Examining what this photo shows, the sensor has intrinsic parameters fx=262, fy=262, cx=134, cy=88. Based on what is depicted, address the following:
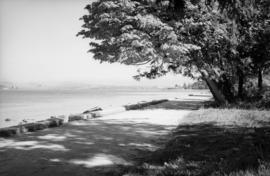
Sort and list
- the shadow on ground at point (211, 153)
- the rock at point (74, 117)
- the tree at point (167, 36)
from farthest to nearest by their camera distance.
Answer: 1. the tree at point (167, 36)
2. the rock at point (74, 117)
3. the shadow on ground at point (211, 153)

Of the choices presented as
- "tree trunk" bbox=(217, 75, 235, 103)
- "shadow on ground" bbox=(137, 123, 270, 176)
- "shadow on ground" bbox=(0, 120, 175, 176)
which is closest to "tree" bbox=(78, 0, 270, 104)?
"tree trunk" bbox=(217, 75, 235, 103)

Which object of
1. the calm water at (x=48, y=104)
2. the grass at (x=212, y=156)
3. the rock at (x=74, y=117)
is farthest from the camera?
the calm water at (x=48, y=104)

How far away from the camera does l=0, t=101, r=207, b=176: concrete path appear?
5.60m

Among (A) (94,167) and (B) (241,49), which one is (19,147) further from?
(B) (241,49)

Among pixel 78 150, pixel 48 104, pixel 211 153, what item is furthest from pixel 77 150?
pixel 48 104

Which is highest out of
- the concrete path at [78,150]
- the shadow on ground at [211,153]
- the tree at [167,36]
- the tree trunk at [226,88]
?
the tree at [167,36]

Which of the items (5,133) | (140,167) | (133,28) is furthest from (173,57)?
(140,167)

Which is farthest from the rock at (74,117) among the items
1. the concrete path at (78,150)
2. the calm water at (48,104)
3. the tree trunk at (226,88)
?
the tree trunk at (226,88)

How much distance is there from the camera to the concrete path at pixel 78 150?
18.4 ft

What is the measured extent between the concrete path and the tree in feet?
23.2

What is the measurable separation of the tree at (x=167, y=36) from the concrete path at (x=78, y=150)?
7.08 metres

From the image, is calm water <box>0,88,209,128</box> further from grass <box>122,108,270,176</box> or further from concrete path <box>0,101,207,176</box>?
grass <box>122,108,270,176</box>

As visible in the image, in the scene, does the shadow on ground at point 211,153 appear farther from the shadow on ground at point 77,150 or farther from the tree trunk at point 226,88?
the tree trunk at point 226,88

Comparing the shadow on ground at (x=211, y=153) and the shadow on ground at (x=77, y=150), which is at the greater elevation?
the shadow on ground at (x=211, y=153)
